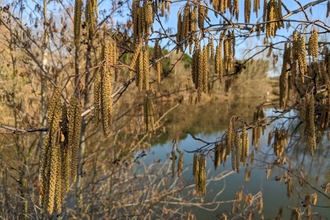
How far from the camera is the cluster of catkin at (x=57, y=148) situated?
2.62ft

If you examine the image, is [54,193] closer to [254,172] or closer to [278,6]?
[278,6]

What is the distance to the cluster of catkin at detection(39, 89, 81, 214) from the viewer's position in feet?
2.62

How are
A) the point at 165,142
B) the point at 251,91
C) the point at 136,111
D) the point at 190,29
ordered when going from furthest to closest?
the point at 251,91
the point at 165,142
the point at 136,111
the point at 190,29

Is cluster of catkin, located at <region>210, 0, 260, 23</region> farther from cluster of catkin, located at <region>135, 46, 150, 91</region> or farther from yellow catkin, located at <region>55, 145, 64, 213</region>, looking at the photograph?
yellow catkin, located at <region>55, 145, 64, 213</region>

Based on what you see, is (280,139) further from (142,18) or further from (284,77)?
(142,18)

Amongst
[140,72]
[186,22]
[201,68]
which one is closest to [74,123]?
[140,72]

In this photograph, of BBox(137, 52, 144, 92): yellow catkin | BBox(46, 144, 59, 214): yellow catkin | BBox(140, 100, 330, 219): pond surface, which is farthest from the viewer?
BBox(140, 100, 330, 219): pond surface

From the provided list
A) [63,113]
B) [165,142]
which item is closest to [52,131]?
[63,113]

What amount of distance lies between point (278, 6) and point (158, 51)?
0.68m

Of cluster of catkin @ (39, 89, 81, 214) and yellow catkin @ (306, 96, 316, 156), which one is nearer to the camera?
cluster of catkin @ (39, 89, 81, 214)

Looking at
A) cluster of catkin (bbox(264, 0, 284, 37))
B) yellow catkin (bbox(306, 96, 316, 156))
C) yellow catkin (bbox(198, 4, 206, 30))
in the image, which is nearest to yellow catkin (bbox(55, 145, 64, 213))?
yellow catkin (bbox(198, 4, 206, 30))

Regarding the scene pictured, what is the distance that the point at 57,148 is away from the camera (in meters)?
0.80

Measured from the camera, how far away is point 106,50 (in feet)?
3.52

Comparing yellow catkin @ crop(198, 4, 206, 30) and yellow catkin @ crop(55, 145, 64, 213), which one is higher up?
yellow catkin @ crop(198, 4, 206, 30)
